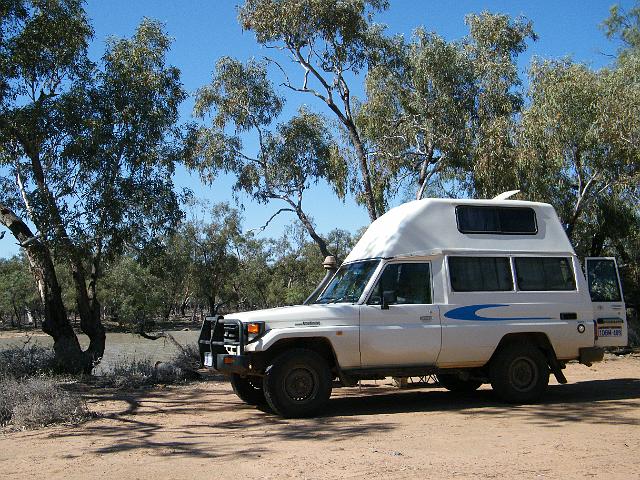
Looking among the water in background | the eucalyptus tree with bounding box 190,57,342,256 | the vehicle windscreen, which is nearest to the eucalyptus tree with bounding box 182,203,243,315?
the water in background

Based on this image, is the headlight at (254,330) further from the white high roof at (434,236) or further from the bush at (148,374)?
the bush at (148,374)

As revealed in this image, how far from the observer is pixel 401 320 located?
1008cm

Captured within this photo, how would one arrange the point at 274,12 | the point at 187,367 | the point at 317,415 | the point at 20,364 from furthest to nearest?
the point at 274,12, the point at 187,367, the point at 20,364, the point at 317,415

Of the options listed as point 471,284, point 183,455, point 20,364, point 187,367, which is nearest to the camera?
point 183,455

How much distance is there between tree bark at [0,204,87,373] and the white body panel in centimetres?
714

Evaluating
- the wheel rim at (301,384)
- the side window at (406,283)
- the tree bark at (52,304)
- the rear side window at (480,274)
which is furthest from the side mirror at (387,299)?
the tree bark at (52,304)

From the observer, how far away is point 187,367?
15.8 meters

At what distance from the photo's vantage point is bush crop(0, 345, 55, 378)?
14267 millimetres

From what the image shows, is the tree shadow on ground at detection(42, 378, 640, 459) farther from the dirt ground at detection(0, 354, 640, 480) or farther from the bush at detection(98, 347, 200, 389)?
the bush at detection(98, 347, 200, 389)

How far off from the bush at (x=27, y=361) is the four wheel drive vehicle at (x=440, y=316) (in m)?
5.88

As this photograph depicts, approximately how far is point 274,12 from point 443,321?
12859 millimetres

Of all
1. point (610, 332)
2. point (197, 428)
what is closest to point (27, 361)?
point (197, 428)

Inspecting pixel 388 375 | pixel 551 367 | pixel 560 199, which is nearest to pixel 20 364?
pixel 388 375

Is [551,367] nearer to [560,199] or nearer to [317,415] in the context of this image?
[317,415]
